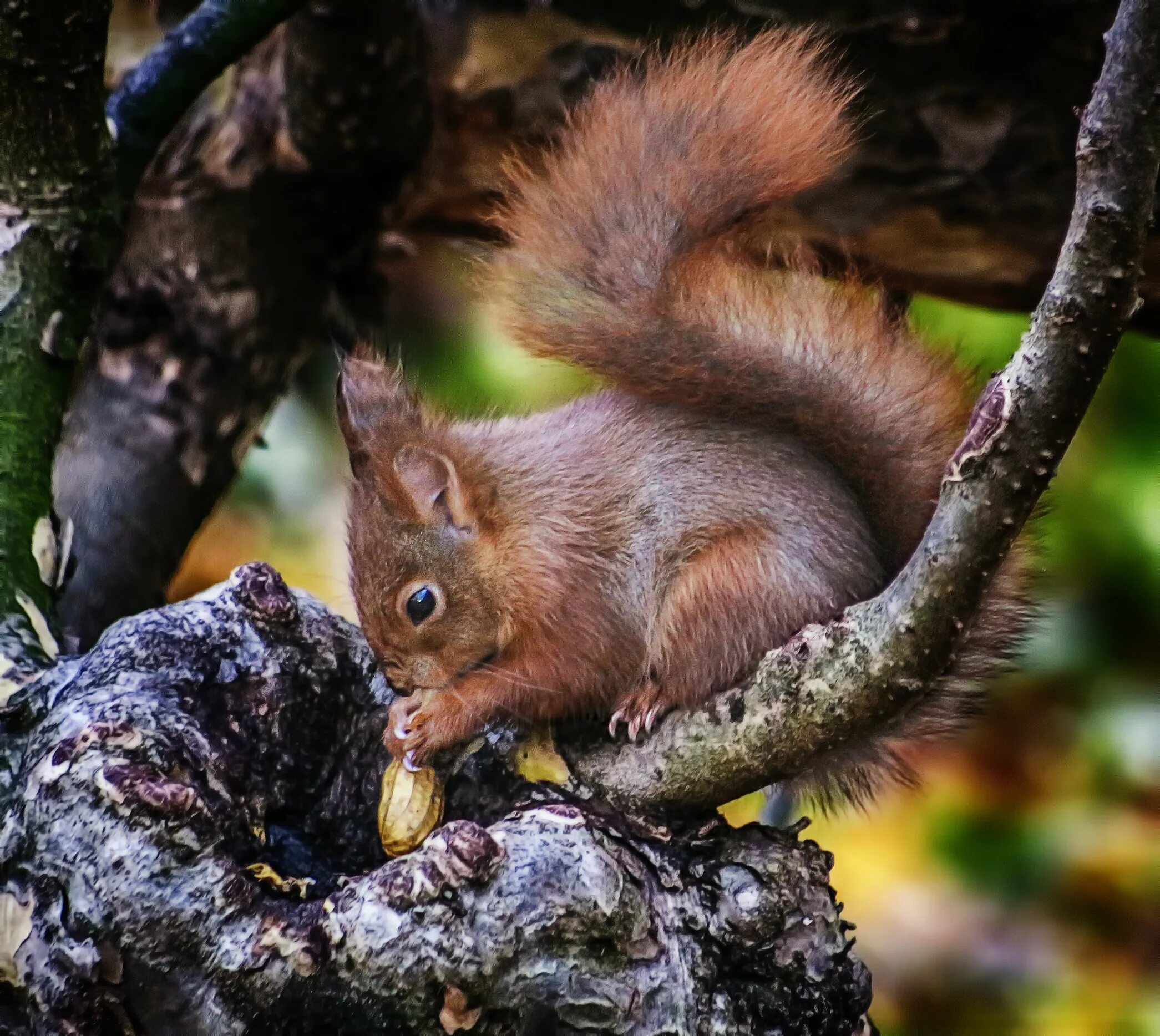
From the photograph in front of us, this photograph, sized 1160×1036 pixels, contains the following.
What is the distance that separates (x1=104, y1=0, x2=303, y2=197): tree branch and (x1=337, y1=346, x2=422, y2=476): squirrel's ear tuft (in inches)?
13.1

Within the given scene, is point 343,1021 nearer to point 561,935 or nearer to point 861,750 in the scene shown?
point 561,935

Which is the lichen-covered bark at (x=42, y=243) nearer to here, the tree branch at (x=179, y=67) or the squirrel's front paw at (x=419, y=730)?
the tree branch at (x=179, y=67)

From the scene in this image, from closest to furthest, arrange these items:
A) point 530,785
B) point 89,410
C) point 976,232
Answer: point 530,785, point 976,232, point 89,410

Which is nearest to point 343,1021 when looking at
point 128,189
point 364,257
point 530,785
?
point 530,785

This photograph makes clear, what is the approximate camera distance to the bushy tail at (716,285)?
963mm

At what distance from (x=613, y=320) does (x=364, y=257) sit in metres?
0.78

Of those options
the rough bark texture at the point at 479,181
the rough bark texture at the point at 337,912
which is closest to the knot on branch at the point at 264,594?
the rough bark texture at the point at 337,912

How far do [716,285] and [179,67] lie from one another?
0.63m

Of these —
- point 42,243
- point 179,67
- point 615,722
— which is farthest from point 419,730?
point 179,67

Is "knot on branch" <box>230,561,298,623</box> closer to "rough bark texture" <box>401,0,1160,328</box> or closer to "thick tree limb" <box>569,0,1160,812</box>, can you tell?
"thick tree limb" <box>569,0,1160,812</box>

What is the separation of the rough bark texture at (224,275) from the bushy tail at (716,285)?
57 cm

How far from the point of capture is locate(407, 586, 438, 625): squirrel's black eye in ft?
3.59

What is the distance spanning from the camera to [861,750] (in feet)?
3.14

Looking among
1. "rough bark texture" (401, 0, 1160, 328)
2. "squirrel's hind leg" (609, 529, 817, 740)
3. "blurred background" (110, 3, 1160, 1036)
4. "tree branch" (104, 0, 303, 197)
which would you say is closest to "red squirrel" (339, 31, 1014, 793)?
"squirrel's hind leg" (609, 529, 817, 740)
